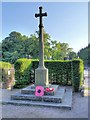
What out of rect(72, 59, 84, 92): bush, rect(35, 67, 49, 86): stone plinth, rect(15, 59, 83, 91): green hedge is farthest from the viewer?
rect(15, 59, 83, 91): green hedge

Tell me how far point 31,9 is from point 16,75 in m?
3.96

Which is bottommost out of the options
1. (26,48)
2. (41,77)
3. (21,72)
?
(41,77)

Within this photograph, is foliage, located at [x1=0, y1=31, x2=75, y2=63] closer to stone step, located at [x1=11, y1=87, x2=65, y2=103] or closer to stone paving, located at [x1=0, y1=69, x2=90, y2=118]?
stone step, located at [x1=11, y1=87, x2=65, y2=103]

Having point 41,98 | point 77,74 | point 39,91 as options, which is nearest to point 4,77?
point 39,91

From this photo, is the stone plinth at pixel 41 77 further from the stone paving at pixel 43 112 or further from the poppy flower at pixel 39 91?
the stone paving at pixel 43 112

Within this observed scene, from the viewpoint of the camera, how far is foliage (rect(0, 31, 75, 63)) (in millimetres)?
21611

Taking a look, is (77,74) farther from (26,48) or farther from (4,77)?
(26,48)

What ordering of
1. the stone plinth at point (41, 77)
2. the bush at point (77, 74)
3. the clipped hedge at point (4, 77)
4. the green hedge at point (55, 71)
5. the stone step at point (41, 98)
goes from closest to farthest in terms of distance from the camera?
the stone step at point (41, 98) → the stone plinth at point (41, 77) → the bush at point (77, 74) → the green hedge at point (55, 71) → the clipped hedge at point (4, 77)

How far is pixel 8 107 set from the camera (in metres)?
6.15

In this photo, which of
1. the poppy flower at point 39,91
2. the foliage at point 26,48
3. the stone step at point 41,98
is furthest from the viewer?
the foliage at point 26,48

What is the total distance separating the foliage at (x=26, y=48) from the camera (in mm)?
21611

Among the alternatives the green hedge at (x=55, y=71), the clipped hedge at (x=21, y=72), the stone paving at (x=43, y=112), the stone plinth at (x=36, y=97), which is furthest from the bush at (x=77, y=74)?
the clipped hedge at (x=21, y=72)

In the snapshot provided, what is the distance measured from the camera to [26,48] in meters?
24.2

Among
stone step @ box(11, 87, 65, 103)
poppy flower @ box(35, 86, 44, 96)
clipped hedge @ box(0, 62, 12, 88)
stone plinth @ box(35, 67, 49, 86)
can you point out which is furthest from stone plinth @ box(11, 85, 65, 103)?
clipped hedge @ box(0, 62, 12, 88)
